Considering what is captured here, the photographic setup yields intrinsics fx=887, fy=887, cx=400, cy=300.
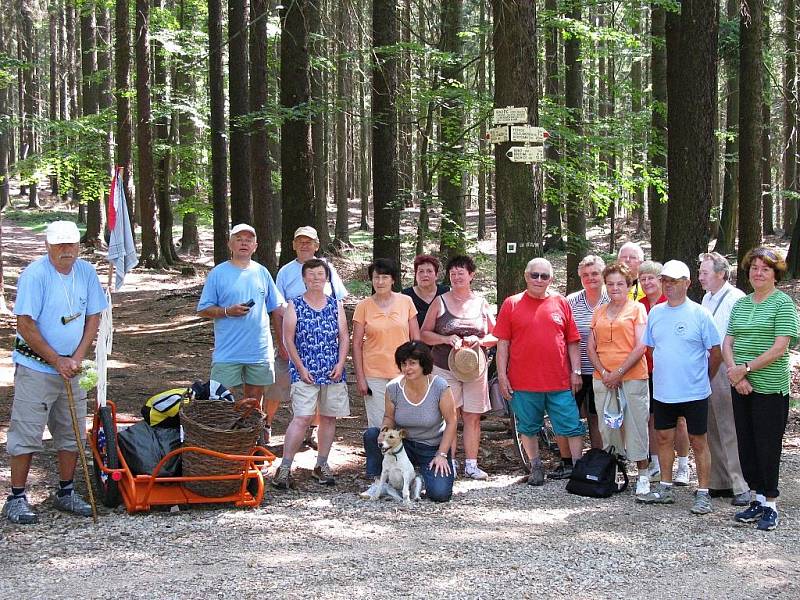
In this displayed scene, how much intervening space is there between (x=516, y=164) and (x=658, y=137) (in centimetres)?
782

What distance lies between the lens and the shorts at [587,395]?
7.57 meters

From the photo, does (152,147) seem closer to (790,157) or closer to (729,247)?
(729,247)

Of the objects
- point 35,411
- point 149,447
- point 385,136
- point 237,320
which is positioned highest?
point 385,136

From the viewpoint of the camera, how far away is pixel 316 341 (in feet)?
23.3

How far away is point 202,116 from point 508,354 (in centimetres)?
1805

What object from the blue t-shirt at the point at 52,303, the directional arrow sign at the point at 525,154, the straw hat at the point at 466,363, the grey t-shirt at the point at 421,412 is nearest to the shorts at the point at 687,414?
the straw hat at the point at 466,363

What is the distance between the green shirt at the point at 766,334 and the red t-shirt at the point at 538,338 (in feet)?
4.59

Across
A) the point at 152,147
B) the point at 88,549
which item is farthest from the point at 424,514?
the point at 152,147

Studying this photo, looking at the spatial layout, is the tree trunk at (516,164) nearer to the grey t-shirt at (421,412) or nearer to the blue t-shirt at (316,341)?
the grey t-shirt at (421,412)

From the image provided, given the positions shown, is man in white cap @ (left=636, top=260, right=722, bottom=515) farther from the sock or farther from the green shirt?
the sock

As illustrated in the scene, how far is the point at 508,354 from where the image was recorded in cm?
721

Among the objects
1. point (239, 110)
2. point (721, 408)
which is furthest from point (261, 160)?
point (721, 408)

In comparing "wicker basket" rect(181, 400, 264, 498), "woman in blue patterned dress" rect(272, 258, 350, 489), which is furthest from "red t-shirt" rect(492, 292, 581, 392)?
"wicker basket" rect(181, 400, 264, 498)

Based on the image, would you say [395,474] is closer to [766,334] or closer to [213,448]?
[213,448]
